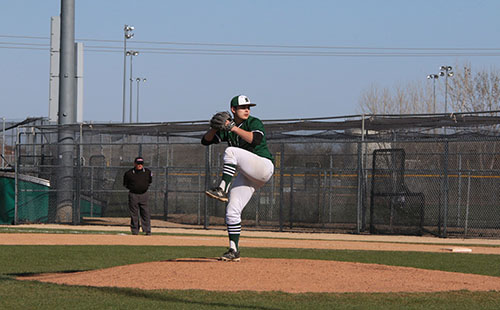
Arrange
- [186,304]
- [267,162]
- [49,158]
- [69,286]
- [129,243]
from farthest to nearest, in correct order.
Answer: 1. [49,158]
2. [129,243]
3. [267,162]
4. [69,286]
5. [186,304]

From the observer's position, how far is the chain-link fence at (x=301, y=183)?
21500mm

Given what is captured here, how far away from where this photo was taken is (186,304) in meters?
6.57

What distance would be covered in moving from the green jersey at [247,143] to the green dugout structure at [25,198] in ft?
56.3

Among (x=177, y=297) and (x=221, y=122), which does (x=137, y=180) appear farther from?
(x=177, y=297)

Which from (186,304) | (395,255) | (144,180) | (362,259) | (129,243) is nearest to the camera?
(186,304)

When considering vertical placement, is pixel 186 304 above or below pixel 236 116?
below

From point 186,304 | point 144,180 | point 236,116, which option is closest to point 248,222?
point 144,180

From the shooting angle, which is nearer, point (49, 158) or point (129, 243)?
point (129, 243)

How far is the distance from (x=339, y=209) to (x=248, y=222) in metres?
3.39

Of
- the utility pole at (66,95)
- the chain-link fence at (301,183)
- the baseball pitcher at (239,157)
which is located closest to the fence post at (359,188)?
the chain-link fence at (301,183)

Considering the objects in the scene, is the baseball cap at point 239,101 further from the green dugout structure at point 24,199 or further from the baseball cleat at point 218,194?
the green dugout structure at point 24,199

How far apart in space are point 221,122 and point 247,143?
427mm

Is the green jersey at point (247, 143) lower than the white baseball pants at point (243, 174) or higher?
higher

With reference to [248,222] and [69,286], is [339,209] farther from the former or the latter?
[69,286]
